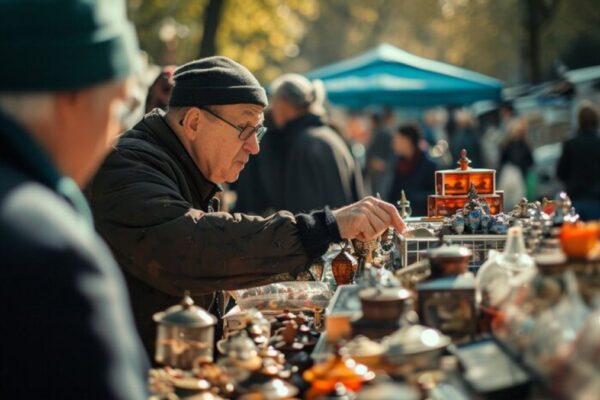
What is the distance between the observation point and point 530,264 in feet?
8.72

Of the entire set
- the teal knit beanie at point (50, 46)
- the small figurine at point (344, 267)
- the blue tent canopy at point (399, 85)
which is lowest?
the small figurine at point (344, 267)

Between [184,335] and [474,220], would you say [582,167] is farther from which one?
[184,335]

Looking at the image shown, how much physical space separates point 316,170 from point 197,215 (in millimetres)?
4627

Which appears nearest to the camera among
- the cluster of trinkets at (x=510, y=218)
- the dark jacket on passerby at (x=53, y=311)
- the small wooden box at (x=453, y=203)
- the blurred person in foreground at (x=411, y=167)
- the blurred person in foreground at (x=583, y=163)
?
the dark jacket on passerby at (x=53, y=311)

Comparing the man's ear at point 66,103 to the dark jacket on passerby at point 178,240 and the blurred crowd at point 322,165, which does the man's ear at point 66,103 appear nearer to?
the dark jacket on passerby at point 178,240

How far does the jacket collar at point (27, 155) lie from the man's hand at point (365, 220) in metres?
1.55

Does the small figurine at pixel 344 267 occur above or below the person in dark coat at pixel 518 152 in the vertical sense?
below

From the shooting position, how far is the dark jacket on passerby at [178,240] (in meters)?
3.37

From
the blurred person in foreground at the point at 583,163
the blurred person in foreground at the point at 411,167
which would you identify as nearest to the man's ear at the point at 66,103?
the blurred person in foreground at the point at 411,167

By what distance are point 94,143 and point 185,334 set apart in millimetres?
752

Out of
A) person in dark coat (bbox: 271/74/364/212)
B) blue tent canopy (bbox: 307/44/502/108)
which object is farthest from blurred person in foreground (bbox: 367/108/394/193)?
person in dark coat (bbox: 271/74/364/212)

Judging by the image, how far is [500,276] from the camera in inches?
105

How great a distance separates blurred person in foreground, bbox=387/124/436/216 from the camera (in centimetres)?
993

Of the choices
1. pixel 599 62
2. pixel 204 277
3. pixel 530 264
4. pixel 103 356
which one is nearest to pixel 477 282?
pixel 530 264
